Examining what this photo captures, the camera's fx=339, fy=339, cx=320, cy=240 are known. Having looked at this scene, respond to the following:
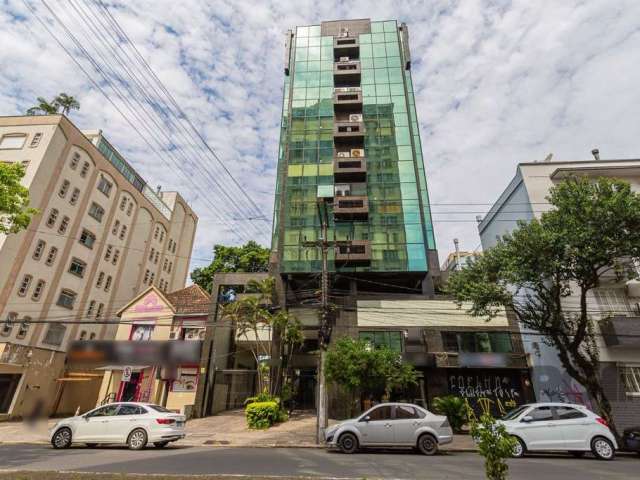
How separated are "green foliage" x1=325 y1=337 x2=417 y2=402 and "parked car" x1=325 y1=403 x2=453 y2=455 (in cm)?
581

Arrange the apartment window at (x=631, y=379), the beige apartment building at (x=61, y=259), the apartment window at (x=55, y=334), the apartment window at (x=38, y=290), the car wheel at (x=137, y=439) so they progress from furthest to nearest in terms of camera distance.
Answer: the apartment window at (x=55, y=334), the apartment window at (x=38, y=290), the beige apartment building at (x=61, y=259), the apartment window at (x=631, y=379), the car wheel at (x=137, y=439)

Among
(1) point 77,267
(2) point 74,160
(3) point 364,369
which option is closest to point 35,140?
(2) point 74,160

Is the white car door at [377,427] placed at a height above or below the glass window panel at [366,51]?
below

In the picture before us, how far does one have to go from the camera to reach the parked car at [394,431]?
10.8m

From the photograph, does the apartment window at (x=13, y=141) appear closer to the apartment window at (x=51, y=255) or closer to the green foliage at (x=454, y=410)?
the apartment window at (x=51, y=255)

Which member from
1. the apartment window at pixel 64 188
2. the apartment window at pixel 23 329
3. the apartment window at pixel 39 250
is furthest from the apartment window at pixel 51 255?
the apartment window at pixel 23 329

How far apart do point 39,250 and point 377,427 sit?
2904 cm

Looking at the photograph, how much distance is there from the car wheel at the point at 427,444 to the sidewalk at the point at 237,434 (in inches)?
95.6

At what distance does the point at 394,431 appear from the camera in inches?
429

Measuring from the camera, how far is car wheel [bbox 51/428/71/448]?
38.1ft

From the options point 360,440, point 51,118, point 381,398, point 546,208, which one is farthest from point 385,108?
point 360,440

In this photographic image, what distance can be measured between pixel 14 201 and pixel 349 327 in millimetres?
18936

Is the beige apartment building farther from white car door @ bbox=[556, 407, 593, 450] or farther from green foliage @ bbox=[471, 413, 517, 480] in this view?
white car door @ bbox=[556, 407, 593, 450]

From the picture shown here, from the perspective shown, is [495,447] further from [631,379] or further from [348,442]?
[631,379]
